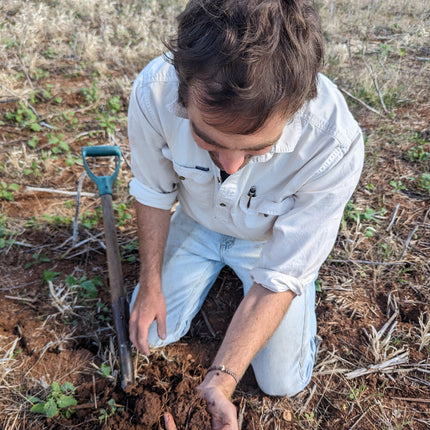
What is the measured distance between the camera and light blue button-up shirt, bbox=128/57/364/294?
5.50 feet

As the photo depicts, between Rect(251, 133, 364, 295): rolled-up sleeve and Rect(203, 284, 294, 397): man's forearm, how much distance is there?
62 mm

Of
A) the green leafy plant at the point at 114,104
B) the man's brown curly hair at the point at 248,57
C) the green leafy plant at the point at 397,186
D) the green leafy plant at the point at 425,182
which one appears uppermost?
the man's brown curly hair at the point at 248,57

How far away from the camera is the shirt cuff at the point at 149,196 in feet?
7.16

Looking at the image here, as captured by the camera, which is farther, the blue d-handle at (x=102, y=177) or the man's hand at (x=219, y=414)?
the blue d-handle at (x=102, y=177)

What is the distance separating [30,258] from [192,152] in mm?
1480

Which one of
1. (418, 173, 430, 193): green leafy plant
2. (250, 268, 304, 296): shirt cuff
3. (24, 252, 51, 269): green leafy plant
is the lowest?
(24, 252, 51, 269): green leafy plant

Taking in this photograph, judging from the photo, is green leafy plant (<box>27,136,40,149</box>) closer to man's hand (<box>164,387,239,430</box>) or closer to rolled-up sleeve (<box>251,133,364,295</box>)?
rolled-up sleeve (<box>251,133,364,295</box>)

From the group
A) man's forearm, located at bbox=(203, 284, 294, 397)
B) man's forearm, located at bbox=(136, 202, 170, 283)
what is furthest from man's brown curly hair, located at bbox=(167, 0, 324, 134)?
man's forearm, located at bbox=(136, 202, 170, 283)

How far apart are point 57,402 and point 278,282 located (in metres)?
1.20

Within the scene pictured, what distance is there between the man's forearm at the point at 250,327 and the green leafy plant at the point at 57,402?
27.7 inches

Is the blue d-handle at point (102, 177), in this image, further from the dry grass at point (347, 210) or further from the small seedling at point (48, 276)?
the small seedling at point (48, 276)

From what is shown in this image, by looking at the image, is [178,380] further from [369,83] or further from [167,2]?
[167,2]

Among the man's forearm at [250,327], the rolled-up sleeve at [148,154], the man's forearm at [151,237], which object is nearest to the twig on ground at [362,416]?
the man's forearm at [250,327]

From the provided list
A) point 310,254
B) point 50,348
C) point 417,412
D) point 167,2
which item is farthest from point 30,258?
point 167,2
